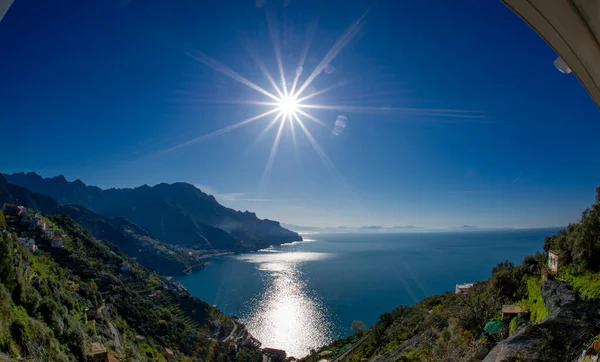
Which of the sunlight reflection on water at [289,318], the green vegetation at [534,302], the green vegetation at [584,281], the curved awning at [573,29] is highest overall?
the curved awning at [573,29]

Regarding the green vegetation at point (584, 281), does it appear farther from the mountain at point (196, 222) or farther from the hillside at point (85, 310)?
the mountain at point (196, 222)

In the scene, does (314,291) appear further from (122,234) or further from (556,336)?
(122,234)

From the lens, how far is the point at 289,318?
43.0 m

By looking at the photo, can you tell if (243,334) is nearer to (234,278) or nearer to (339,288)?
(339,288)

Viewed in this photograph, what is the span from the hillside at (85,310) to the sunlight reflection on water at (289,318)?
4.22 m

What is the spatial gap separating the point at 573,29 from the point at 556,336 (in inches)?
264

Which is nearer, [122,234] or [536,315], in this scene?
[536,315]

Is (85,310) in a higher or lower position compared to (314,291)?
higher

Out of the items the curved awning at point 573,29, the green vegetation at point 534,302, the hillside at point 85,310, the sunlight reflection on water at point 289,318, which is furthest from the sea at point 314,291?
the curved awning at point 573,29

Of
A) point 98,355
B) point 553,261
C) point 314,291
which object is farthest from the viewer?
point 314,291

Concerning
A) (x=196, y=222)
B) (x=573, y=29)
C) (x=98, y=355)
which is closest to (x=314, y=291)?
(x=98, y=355)

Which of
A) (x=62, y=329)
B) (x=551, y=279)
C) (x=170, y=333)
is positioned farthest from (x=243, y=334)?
(x=551, y=279)

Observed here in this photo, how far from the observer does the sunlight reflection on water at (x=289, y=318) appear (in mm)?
35469

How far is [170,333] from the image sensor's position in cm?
3070
